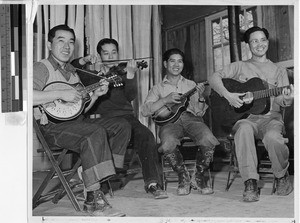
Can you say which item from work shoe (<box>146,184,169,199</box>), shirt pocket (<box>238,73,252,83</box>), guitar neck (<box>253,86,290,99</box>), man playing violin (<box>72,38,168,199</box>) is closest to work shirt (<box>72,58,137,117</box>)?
man playing violin (<box>72,38,168,199</box>)

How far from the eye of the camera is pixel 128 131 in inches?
110

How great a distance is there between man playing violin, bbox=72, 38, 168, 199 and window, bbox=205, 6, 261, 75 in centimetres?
49

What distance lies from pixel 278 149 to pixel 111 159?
104cm

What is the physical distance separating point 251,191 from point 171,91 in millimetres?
795

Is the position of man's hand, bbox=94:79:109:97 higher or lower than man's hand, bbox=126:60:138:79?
lower

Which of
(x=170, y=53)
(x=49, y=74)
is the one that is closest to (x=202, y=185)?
(x=170, y=53)

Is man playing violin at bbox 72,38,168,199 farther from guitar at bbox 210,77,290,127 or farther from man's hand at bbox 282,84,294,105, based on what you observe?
man's hand at bbox 282,84,294,105

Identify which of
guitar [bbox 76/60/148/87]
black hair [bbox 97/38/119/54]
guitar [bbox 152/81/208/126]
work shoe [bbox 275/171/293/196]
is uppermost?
black hair [bbox 97/38/119/54]

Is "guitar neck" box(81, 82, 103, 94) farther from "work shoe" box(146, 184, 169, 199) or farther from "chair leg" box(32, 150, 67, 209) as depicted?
"work shoe" box(146, 184, 169, 199)

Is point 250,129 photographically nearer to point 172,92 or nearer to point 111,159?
point 172,92

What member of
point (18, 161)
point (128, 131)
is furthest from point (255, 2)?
point (18, 161)

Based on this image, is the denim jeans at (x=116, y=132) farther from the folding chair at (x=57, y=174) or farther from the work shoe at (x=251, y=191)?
the work shoe at (x=251, y=191)

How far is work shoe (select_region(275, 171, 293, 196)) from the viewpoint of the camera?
271cm

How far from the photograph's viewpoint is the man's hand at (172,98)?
2754 millimetres
